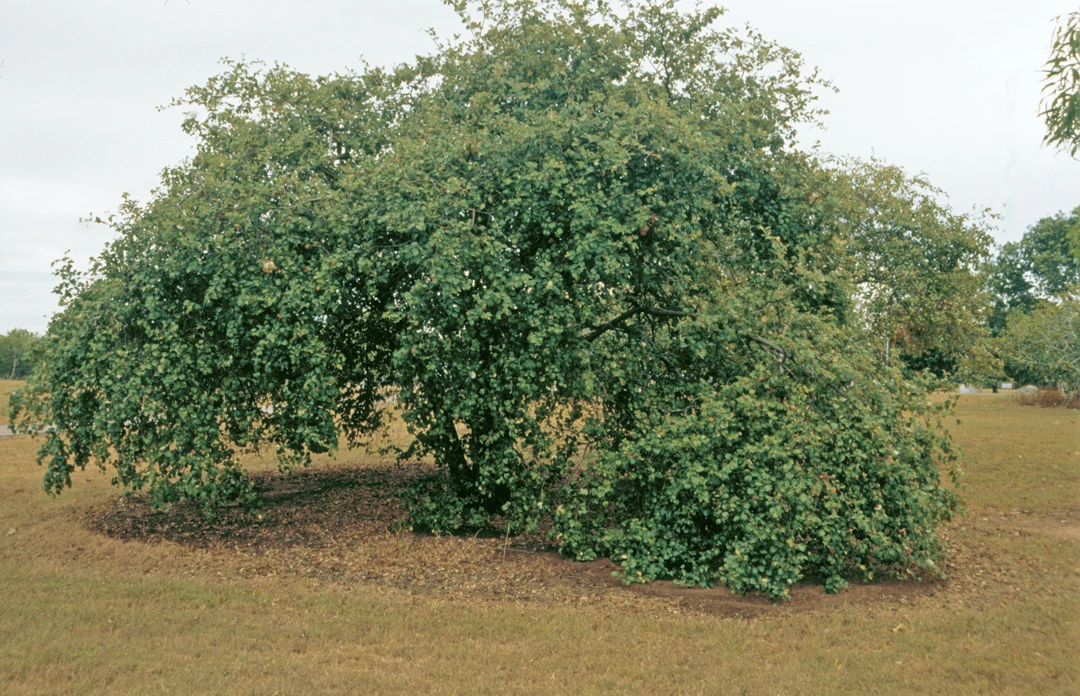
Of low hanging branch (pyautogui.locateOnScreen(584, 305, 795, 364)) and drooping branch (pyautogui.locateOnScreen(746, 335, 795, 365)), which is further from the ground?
low hanging branch (pyautogui.locateOnScreen(584, 305, 795, 364))

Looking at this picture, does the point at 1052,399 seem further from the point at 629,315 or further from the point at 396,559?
the point at 396,559

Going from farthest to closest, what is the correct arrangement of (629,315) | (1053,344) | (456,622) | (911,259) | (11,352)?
(11,352) → (1053,344) → (911,259) → (629,315) → (456,622)

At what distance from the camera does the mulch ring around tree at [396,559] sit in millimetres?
8008

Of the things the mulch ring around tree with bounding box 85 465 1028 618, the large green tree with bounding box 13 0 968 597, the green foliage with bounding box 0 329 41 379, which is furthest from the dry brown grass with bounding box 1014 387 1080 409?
the green foliage with bounding box 0 329 41 379

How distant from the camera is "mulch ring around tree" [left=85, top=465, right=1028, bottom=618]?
8008mm

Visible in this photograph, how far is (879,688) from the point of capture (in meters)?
5.75

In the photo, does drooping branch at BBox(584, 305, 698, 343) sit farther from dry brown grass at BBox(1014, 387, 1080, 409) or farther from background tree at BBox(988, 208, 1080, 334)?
background tree at BBox(988, 208, 1080, 334)

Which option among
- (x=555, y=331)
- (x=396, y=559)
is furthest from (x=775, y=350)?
(x=396, y=559)

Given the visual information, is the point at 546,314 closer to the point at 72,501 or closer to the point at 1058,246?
the point at 72,501

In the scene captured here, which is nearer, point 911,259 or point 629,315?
point 629,315

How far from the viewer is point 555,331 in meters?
8.36

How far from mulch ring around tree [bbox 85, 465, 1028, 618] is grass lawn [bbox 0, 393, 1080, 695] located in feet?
0.12

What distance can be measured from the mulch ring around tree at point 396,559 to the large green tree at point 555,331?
32 centimetres

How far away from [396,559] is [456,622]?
2347 millimetres
